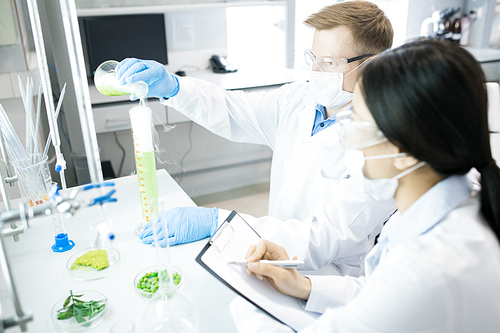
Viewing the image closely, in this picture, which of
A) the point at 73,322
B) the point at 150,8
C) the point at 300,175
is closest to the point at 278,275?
the point at 73,322

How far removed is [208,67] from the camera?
128 inches

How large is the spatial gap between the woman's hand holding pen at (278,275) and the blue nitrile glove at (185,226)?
0.88 ft

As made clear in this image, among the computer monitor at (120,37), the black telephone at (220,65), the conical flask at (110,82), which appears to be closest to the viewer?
the conical flask at (110,82)

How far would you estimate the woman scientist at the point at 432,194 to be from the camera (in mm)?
634

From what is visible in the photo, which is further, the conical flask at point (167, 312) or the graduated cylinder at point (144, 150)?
the graduated cylinder at point (144, 150)

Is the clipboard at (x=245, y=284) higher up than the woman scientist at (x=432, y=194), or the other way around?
the woman scientist at (x=432, y=194)

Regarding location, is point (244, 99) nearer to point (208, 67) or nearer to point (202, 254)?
point (202, 254)

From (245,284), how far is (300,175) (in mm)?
651

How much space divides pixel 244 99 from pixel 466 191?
1119mm

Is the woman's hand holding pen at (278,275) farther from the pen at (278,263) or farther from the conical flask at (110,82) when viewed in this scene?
the conical flask at (110,82)

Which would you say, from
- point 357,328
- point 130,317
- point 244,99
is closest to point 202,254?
point 130,317

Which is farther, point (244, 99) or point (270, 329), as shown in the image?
point (244, 99)

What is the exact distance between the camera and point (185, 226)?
1.16 meters

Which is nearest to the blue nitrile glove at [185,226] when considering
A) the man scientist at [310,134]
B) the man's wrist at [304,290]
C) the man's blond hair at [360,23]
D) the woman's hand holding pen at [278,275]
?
the man scientist at [310,134]
